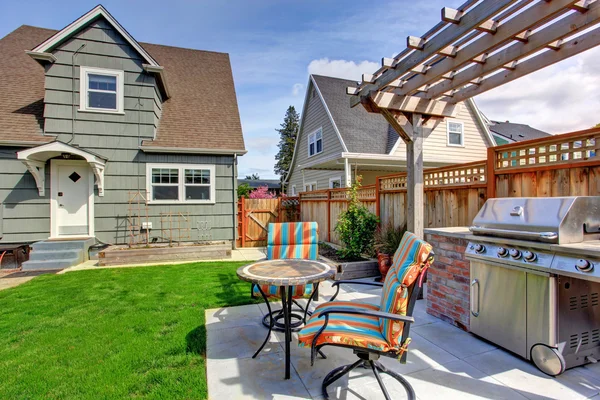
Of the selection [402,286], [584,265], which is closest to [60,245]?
[402,286]

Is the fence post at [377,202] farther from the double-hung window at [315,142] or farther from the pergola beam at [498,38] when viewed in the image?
the double-hung window at [315,142]

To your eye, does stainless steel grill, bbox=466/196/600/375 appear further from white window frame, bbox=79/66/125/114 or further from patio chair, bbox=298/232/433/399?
white window frame, bbox=79/66/125/114

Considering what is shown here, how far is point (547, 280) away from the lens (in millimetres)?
2332

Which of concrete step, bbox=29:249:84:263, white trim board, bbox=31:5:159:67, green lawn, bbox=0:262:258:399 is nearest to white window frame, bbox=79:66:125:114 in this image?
white trim board, bbox=31:5:159:67

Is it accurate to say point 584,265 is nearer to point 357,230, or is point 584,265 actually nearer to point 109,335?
point 357,230

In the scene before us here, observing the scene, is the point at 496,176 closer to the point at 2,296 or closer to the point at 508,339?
the point at 508,339

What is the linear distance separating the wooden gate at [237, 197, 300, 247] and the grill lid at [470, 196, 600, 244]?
25.0 ft

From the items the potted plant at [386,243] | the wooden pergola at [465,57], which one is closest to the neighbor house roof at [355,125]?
the potted plant at [386,243]

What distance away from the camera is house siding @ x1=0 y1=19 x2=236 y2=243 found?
24.3 feet

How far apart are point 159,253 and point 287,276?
18.9 feet

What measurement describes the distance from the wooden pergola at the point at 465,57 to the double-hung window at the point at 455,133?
815 centimetres

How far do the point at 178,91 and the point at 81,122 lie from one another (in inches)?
121

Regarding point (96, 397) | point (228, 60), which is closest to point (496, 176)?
point (96, 397)

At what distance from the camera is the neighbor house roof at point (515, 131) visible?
1820 cm
